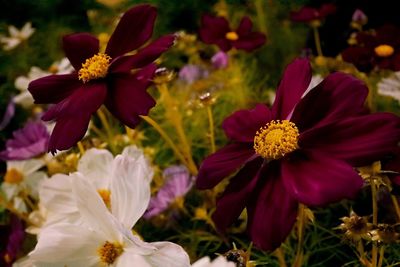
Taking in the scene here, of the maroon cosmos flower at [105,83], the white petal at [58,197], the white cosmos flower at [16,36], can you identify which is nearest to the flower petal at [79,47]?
the maroon cosmos flower at [105,83]

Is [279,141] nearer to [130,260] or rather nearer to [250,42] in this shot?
[130,260]

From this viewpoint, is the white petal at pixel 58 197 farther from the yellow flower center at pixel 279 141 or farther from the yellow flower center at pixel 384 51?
the yellow flower center at pixel 384 51

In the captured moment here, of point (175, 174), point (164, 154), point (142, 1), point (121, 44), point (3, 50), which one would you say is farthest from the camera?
point (3, 50)

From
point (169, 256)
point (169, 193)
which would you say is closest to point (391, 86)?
point (169, 193)

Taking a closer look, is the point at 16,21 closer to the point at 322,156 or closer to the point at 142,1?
the point at 142,1

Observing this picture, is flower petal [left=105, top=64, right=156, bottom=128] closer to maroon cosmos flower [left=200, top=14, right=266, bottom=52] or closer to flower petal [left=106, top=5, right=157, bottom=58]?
flower petal [left=106, top=5, right=157, bottom=58]

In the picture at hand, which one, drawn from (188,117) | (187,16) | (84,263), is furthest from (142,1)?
(84,263)

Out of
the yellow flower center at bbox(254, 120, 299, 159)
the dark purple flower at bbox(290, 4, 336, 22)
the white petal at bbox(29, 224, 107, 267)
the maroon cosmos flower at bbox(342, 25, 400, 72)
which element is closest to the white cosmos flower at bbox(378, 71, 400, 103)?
the maroon cosmos flower at bbox(342, 25, 400, 72)
